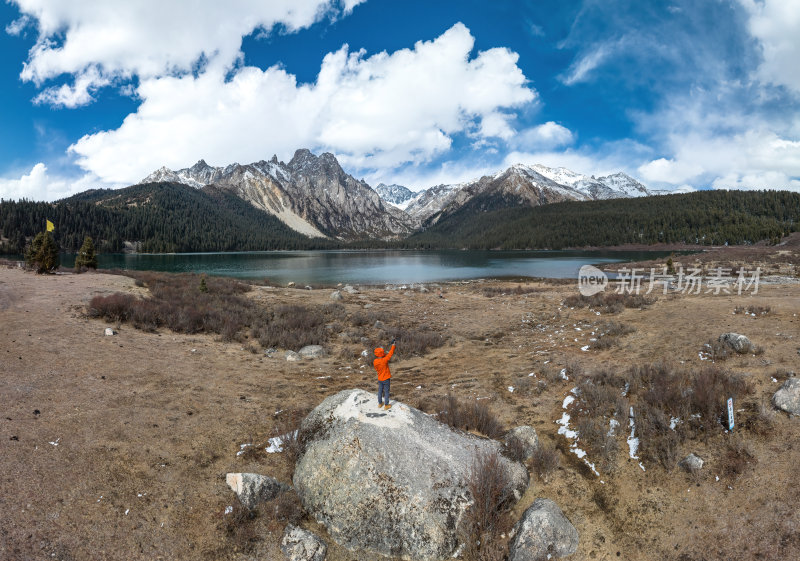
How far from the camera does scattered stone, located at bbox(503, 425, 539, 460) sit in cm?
812

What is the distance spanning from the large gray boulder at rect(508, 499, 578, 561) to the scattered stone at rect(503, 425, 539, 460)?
1680 mm

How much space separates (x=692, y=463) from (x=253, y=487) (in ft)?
28.6

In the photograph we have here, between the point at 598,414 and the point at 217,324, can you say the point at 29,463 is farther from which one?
the point at 217,324

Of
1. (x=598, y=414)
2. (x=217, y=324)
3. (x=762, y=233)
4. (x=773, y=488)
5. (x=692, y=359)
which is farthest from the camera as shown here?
(x=762, y=233)

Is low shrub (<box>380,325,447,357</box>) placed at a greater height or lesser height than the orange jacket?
lesser

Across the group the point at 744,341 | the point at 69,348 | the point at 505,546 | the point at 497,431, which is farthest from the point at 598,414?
the point at 69,348

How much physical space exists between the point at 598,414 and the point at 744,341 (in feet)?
23.0

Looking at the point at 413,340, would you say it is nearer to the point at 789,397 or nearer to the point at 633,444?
the point at 633,444

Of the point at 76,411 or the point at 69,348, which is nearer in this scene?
the point at 76,411

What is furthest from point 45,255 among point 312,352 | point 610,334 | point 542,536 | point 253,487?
point 610,334

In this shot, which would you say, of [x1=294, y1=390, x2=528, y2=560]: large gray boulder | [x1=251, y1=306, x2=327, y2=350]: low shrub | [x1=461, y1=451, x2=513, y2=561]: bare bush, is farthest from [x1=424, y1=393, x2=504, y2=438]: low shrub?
[x1=251, y1=306, x2=327, y2=350]: low shrub

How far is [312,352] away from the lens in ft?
57.4

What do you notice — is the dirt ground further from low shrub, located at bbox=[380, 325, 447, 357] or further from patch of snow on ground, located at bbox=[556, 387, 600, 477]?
low shrub, located at bbox=[380, 325, 447, 357]

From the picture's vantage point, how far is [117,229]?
196m
